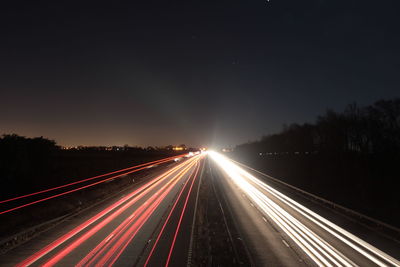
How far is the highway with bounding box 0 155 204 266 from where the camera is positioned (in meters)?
12.0

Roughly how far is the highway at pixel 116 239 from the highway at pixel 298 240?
10.1 ft

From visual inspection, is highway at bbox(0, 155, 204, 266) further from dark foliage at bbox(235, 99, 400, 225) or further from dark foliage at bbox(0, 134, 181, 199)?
dark foliage at bbox(0, 134, 181, 199)

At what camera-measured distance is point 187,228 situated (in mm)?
16688

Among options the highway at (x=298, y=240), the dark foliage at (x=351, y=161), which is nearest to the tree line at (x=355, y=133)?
the dark foliage at (x=351, y=161)

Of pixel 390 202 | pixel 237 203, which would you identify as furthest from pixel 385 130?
pixel 237 203

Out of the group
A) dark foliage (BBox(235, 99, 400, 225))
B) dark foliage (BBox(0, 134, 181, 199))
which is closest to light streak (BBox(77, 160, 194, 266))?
dark foliage (BBox(235, 99, 400, 225))

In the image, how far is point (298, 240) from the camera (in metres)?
14.3

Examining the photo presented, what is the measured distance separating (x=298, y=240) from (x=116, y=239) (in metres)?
8.01

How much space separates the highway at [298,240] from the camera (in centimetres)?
1193

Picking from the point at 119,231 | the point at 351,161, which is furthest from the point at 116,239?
the point at 351,161

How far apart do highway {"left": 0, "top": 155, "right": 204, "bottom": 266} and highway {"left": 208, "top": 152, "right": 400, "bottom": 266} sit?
309 cm

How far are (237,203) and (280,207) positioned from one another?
3.39m

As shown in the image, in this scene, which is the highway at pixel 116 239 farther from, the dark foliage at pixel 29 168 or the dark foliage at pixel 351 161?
the dark foliage at pixel 29 168

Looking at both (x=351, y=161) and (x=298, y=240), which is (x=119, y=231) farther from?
(x=351, y=161)
